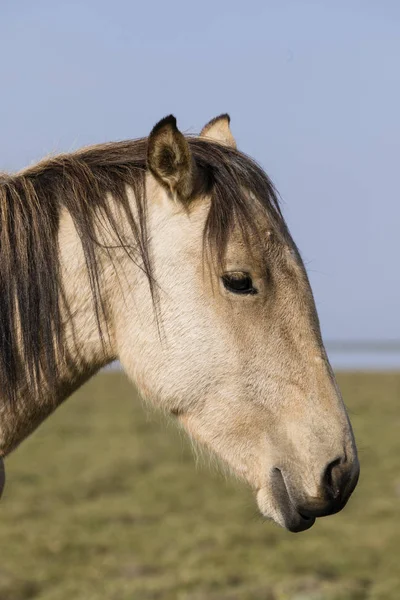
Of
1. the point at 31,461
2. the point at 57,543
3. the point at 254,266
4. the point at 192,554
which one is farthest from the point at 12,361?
the point at 31,461

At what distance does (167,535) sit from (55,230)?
324 inches

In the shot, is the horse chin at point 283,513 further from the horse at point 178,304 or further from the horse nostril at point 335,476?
the horse nostril at point 335,476

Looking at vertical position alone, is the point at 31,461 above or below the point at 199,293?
below

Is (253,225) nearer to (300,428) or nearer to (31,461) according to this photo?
(300,428)

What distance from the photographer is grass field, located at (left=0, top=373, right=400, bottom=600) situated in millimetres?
8133

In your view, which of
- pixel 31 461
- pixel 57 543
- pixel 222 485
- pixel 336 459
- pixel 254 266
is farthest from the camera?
pixel 31 461

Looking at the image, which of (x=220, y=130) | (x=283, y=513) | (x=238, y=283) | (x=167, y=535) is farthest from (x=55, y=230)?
(x=167, y=535)

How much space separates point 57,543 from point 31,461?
6929 millimetres

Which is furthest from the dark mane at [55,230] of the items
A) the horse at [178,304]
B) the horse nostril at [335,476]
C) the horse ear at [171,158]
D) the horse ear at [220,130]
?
the horse nostril at [335,476]

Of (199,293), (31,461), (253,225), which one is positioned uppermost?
(253,225)

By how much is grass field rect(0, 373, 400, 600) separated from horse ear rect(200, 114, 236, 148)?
1.24 metres

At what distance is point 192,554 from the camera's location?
384 inches

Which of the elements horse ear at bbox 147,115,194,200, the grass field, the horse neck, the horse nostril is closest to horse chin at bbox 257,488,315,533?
the horse nostril

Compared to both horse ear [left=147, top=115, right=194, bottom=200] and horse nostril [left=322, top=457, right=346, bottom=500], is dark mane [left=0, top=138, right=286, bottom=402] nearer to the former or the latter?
horse ear [left=147, top=115, right=194, bottom=200]
